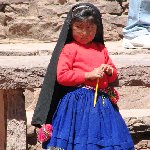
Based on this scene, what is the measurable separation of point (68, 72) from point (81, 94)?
0.13 metres

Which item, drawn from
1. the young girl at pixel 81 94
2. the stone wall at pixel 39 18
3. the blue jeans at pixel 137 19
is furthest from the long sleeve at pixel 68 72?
the stone wall at pixel 39 18

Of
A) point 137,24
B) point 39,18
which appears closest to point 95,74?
point 137,24

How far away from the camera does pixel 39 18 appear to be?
215 inches

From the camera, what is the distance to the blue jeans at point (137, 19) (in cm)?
504

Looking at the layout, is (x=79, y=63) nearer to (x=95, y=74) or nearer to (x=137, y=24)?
(x=95, y=74)

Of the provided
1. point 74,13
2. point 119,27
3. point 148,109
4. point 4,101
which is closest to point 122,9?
point 119,27

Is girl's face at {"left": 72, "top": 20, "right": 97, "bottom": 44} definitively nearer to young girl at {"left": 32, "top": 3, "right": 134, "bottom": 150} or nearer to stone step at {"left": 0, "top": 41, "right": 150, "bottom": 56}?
young girl at {"left": 32, "top": 3, "right": 134, "bottom": 150}

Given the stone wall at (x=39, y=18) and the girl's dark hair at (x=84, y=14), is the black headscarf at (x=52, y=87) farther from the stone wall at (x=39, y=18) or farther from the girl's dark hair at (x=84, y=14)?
the stone wall at (x=39, y=18)

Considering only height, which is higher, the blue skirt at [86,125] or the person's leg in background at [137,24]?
the person's leg in background at [137,24]

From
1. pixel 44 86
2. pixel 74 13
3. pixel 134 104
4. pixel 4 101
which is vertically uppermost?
pixel 74 13

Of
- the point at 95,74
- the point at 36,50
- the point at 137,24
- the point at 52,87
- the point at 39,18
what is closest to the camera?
the point at 95,74

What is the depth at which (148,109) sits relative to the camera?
4582mm

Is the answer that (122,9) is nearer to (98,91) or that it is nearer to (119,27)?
(119,27)

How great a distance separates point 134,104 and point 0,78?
2026 mm
